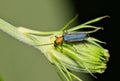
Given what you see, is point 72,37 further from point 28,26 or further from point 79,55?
point 28,26

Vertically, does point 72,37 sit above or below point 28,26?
above

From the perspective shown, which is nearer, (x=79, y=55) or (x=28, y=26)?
(x=79, y=55)

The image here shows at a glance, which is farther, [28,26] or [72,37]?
[28,26]

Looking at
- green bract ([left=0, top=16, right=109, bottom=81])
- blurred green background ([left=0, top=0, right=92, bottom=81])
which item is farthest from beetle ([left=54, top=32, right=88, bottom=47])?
blurred green background ([left=0, top=0, right=92, bottom=81])

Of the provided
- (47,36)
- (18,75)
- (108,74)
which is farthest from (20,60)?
(47,36)

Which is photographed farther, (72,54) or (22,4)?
(22,4)

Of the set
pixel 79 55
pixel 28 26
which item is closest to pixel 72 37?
pixel 79 55

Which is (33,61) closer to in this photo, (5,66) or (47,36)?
(5,66)

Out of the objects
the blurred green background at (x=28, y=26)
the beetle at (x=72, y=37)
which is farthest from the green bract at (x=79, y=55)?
Answer: the blurred green background at (x=28, y=26)
